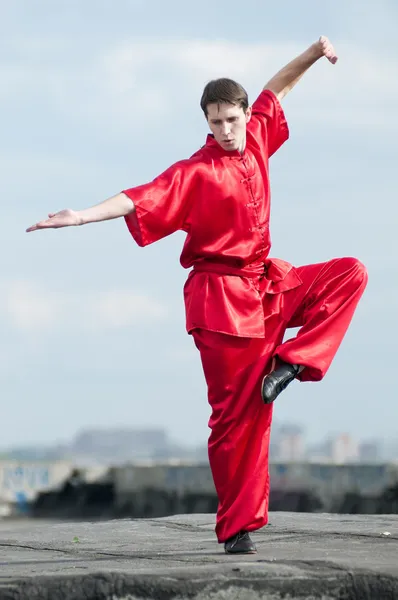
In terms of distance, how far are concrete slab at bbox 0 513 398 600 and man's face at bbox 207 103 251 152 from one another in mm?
1643

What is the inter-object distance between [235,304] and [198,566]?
3.97 feet

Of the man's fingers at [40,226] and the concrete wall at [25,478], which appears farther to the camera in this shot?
the concrete wall at [25,478]

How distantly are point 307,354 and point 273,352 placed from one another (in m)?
0.18

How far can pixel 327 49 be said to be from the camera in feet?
17.5

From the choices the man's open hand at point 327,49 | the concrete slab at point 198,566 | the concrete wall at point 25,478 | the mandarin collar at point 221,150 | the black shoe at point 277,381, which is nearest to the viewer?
the concrete slab at point 198,566

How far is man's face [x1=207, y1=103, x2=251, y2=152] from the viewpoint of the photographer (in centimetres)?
484

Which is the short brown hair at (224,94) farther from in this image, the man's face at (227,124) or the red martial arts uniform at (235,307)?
the red martial arts uniform at (235,307)

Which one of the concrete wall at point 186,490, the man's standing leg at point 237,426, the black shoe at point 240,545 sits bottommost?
the concrete wall at point 186,490

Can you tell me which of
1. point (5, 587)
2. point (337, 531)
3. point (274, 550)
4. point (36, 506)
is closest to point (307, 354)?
point (274, 550)

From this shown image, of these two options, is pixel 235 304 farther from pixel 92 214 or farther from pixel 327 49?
pixel 327 49

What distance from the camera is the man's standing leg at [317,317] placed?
189 inches

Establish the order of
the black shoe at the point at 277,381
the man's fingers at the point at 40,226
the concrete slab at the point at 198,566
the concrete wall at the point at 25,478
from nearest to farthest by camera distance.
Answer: the concrete slab at the point at 198,566
the man's fingers at the point at 40,226
the black shoe at the point at 277,381
the concrete wall at the point at 25,478

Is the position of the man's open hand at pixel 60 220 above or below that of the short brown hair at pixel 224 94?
below

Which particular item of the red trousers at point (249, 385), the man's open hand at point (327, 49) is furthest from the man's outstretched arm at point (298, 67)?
the red trousers at point (249, 385)
